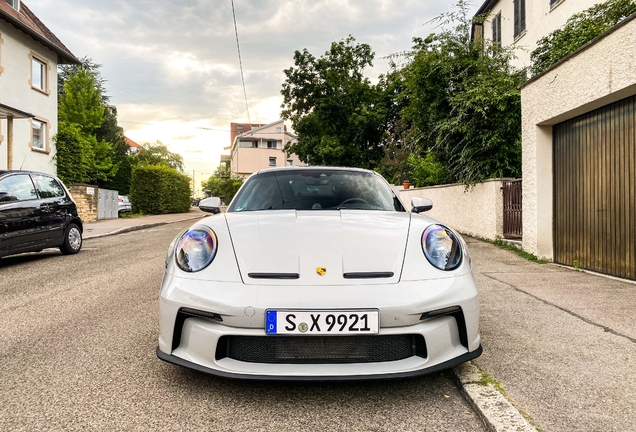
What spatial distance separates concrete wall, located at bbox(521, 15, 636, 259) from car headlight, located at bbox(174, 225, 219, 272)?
5.26 m

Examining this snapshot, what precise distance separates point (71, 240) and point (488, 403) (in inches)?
335

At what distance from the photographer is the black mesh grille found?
2240 mm

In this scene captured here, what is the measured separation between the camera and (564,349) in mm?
3023

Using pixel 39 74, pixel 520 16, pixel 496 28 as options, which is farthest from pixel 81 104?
pixel 520 16

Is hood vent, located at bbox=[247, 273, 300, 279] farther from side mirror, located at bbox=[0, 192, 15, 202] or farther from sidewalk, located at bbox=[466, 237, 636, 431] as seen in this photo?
side mirror, located at bbox=[0, 192, 15, 202]

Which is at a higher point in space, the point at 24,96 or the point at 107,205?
the point at 24,96

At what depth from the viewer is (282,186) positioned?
3.86 metres

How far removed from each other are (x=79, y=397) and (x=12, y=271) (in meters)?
5.61

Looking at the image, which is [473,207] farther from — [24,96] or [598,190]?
[24,96]

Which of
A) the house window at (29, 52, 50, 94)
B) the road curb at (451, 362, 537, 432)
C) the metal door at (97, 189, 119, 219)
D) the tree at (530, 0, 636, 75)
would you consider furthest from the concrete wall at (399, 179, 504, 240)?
the house window at (29, 52, 50, 94)

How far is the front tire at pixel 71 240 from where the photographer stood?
851 centimetres

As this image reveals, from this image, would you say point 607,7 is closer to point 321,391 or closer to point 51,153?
point 321,391

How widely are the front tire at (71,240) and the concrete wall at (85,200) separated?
11.0 metres

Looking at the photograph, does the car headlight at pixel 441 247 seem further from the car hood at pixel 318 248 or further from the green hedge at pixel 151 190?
the green hedge at pixel 151 190
